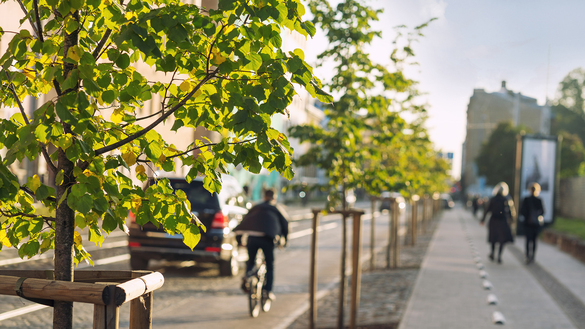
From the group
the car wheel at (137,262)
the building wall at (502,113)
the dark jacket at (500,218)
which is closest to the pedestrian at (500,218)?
the dark jacket at (500,218)

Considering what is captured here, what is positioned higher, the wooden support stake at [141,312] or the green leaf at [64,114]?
the green leaf at [64,114]

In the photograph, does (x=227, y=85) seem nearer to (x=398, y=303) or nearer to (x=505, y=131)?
(x=398, y=303)

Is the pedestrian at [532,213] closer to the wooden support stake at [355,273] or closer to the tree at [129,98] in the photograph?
the wooden support stake at [355,273]

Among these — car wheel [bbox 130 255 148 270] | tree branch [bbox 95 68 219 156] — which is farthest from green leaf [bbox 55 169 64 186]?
car wheel [bbox 130 255 148 270]

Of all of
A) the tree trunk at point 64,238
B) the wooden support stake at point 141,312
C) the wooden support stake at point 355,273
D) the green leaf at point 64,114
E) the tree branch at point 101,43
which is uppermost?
the tree branch at point 101,43

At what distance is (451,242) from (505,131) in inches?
1679

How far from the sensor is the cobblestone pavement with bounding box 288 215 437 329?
309 inches

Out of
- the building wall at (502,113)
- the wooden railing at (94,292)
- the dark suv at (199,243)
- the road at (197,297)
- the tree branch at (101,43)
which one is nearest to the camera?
the wooden railing at (94,292)

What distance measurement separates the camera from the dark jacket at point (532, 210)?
14289mm

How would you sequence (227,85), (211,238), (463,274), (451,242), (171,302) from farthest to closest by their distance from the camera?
(451,242) < (463,274) < (211,238) < (171,302) < (227,85)

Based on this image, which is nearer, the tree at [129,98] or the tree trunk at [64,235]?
the tree at [129,98]

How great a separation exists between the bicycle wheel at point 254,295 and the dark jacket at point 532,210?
7930 millimetres

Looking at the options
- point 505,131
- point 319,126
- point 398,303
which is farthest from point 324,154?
point 505,131

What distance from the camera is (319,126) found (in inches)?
312
